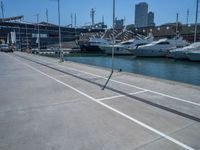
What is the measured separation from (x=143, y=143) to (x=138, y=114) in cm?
172

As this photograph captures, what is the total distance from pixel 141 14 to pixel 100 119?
401 feet

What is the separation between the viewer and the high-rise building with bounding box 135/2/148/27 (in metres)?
115

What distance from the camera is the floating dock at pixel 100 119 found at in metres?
4.30

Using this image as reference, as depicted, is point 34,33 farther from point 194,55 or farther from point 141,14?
point 194,55

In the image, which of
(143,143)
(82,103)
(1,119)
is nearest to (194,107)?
(143,143)

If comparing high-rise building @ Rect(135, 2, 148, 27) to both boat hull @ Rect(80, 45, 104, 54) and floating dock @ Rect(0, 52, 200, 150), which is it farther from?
floating dock @ Rect(0, 52, 200, 150)

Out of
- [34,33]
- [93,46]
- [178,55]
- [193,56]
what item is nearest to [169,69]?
[193,56]

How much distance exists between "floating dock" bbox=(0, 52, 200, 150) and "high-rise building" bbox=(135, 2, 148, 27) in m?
113

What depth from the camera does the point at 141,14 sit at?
119 metres

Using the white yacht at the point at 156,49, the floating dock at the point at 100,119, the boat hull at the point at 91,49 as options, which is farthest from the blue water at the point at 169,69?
the boat hull at the point at 91,49

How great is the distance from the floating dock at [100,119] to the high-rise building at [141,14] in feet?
369

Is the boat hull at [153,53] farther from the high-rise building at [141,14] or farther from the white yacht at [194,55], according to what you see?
the high-rise building at [141,14]

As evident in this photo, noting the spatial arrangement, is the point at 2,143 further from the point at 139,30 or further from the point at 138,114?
the point at 139,30

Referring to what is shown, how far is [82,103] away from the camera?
709 cm
